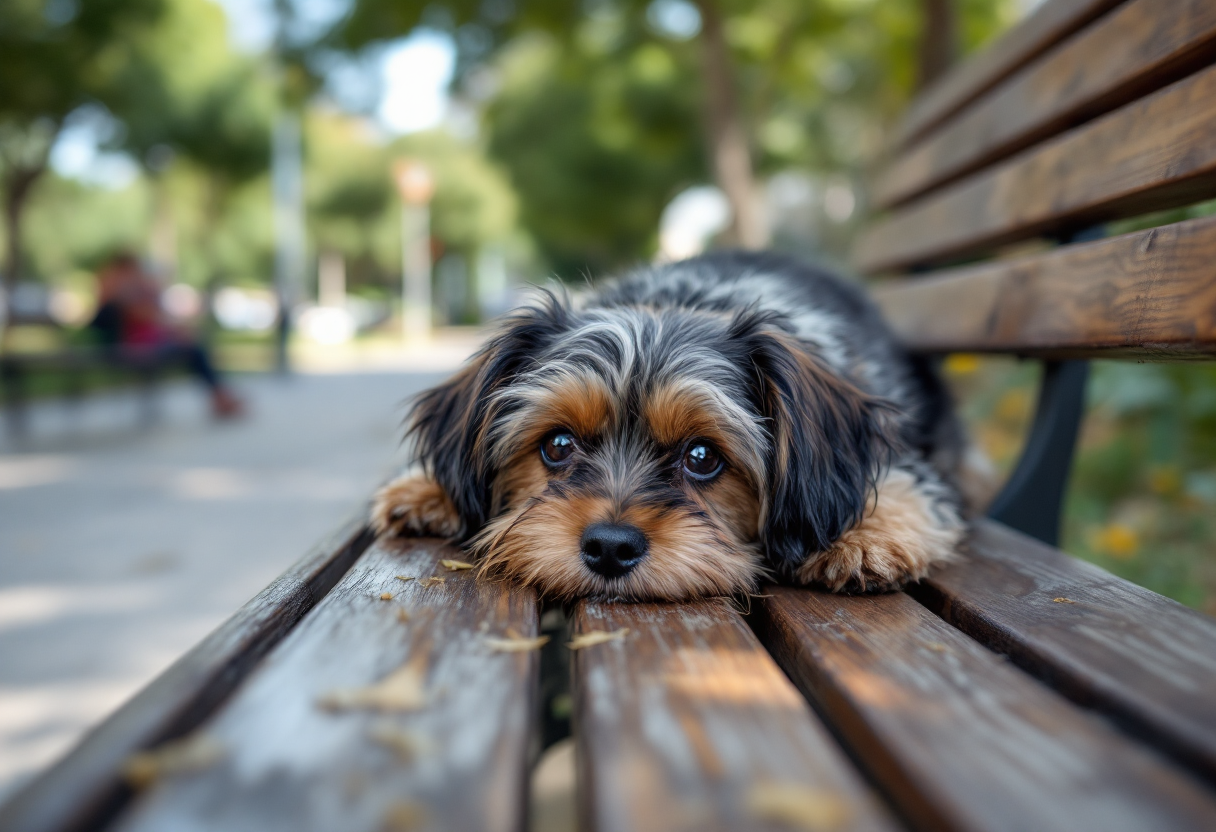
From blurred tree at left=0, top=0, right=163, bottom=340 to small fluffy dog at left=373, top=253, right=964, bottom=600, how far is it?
1788cm

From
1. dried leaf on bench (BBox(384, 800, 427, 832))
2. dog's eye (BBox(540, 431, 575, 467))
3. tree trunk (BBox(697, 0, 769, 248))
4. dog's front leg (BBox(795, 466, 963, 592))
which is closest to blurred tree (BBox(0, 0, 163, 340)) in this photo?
tree trunk (BBox(697, 0, 769, 248))

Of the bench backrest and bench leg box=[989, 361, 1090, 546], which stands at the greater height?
the bench backrest

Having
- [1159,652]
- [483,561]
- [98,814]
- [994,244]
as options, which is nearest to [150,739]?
[98,814]

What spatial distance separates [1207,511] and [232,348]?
89.2 ft

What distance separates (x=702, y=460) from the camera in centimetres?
250

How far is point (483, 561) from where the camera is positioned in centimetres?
207

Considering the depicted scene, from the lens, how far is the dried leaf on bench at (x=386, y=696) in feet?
3.83

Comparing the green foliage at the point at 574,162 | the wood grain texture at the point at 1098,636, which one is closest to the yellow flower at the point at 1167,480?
the wood grain texture at the point at 1098,636

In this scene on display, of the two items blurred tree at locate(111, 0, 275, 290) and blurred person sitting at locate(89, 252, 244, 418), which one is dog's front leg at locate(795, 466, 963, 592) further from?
blurred tree at locate(111, 0, 275, 290)

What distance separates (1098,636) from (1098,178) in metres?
1.36

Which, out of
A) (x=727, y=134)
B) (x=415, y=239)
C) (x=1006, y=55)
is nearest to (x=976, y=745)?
(x=1006, y=55)

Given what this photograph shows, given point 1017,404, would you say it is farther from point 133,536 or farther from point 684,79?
point 684,79

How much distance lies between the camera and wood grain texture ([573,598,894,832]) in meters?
0.96

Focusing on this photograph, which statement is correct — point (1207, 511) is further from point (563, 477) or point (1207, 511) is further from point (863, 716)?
point (863, 716)
